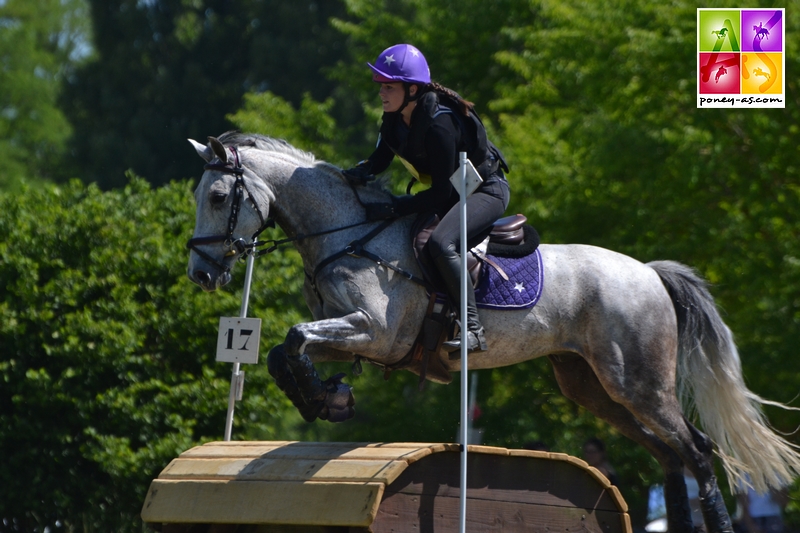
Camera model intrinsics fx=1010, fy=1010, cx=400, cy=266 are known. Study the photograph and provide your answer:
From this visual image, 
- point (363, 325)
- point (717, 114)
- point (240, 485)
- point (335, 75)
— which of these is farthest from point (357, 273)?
point (335, 75)

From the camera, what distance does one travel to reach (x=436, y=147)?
539 cm

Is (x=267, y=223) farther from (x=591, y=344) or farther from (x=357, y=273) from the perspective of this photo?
(x=591, y=344)

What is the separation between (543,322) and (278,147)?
6.06 feet

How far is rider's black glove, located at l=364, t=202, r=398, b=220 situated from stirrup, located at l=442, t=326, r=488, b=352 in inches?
30.3

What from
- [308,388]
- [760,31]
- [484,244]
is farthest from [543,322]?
[760,31]

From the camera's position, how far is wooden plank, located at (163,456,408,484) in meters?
4.80

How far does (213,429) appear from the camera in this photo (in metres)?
9.67

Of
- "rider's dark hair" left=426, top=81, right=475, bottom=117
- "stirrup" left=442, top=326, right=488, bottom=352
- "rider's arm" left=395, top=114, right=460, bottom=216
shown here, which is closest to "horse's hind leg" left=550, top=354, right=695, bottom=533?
"stirrup" left=442, top=326, right=488, bottom=352

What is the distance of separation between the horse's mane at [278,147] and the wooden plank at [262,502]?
1.82 m

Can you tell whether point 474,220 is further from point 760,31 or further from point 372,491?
point 760,31

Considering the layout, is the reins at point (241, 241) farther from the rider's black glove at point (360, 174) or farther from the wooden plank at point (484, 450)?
the wooden plank at point (484, 450)

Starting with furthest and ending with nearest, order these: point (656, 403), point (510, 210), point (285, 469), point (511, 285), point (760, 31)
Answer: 1. point (510, 210)
2. point (760, 31)
3. point (656, 403)
4. point (511, 285)
5. point (285, 469)

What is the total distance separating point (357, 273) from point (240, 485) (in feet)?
4.11

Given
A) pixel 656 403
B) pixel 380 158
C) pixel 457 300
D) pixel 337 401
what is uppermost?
pixel 380 158
